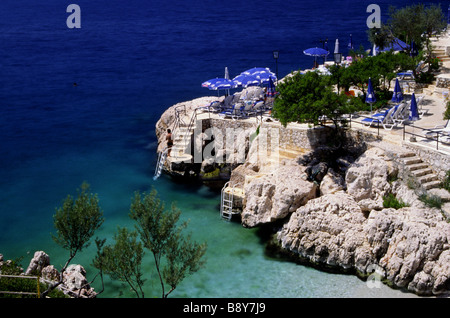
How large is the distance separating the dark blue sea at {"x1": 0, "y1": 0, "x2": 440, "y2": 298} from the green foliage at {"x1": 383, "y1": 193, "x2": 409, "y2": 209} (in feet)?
15.4

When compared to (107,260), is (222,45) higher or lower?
higher

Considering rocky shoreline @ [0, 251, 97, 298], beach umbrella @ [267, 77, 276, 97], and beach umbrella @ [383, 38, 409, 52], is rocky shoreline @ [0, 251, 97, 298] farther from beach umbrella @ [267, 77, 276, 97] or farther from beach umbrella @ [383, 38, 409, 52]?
beach umbrella @ [383, 38, 409, 52]

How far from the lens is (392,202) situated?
91.5 ft

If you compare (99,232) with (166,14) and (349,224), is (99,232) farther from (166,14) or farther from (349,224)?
(166,14)

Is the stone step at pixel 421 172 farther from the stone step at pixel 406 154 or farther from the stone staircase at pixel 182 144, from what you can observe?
the stone staircase at pixel 182 144

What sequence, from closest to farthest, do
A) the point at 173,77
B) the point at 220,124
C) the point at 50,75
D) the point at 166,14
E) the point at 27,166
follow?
the point at 220,124
the point at 27,166
the point at 173,77
the point at 50,75
the point at 166,14

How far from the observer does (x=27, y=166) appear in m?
44.6

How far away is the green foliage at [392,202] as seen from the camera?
27602 millimetres

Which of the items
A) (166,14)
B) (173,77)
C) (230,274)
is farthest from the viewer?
(166,14)

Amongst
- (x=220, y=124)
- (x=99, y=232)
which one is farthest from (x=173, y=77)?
(x=99, y=232)

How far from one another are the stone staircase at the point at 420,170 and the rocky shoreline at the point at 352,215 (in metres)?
0.37

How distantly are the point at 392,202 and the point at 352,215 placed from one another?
2176 millimetres

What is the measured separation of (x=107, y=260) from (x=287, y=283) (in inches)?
347

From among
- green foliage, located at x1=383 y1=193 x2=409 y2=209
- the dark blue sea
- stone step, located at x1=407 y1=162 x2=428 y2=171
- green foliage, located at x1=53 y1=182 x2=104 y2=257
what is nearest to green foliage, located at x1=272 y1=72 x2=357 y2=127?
stone step, located at x1=407 y1=162 x2=428 y2=171
